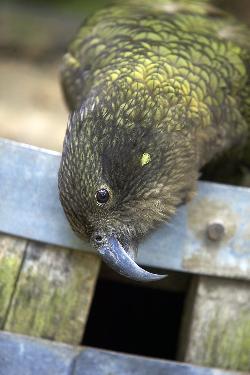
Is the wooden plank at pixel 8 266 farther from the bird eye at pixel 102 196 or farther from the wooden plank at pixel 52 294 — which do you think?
the bird eye at pixel 102 196

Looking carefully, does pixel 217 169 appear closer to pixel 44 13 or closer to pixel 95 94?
pixel 95 94

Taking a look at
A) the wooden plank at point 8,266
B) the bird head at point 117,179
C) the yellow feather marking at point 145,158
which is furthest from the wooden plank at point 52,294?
the yellow feather marking at point 145,158

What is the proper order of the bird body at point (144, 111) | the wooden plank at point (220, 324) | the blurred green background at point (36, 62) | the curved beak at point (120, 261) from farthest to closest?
the blurred green background at point (36, 62)
the wooden plank at point (220, 324)
the bird body at point (144, 111)
the curved beak at point (120, 261)

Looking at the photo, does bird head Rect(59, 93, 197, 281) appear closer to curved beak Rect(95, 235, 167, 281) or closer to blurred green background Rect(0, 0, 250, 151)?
curved beak Rect(95, 235, 167, 281)

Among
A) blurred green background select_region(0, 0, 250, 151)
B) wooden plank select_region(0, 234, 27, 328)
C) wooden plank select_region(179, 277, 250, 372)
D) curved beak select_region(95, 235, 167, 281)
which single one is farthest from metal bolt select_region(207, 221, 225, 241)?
blurred green background select_region(0, 0, 250, 151)

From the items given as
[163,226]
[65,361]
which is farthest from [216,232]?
[65,361]

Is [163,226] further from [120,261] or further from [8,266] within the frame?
[8,266]

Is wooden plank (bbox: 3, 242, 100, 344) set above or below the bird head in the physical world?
below

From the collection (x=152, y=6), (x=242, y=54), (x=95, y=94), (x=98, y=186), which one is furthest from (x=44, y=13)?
(x=98, y=186)
